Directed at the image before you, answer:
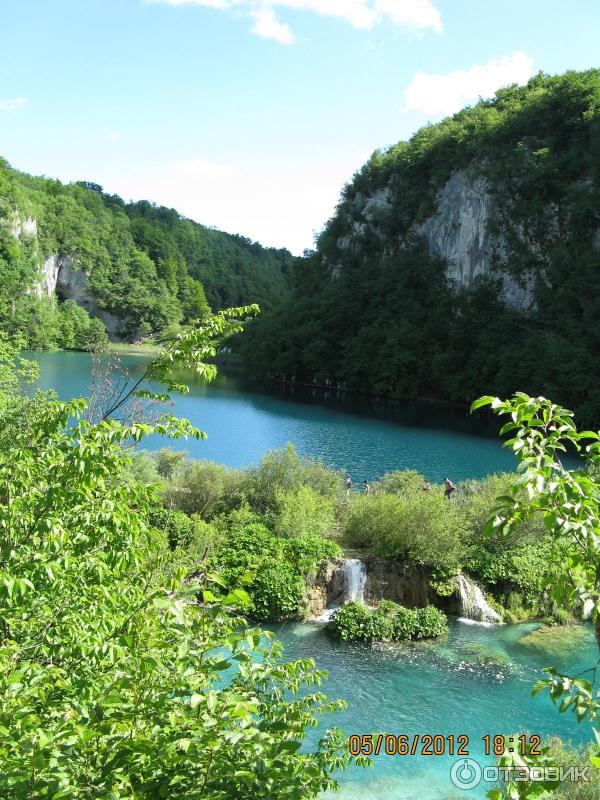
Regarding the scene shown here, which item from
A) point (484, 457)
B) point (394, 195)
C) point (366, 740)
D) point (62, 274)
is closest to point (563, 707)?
point (366, 740)

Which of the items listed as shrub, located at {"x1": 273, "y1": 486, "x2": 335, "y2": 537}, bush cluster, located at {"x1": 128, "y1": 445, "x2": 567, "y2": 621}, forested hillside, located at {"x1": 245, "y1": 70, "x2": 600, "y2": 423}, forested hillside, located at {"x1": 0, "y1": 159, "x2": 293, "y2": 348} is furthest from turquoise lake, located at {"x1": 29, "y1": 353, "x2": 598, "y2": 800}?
forested hillside, located at {"x1": 0, "y1": 159, "x2": 293, "y2": 348}

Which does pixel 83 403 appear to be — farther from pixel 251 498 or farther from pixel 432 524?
pixel 251 498

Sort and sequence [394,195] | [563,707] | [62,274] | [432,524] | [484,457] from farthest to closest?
[62,274], [394,195], [484,457], [432,524], [563,707]

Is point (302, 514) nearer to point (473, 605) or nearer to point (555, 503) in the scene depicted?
point (473, 605)

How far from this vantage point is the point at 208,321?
629 centimetres

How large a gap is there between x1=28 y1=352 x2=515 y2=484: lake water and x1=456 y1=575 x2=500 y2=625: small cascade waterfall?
7.12 metres

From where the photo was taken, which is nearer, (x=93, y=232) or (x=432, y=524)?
(x=432, y=524)

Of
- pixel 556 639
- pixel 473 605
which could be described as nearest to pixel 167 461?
pixel 473 605

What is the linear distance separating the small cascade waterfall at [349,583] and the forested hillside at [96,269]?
205 feet

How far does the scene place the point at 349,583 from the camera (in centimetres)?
1652

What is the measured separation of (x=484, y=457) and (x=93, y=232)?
332 ft

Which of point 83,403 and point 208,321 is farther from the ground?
point 208,321

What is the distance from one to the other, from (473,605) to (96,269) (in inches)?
4322

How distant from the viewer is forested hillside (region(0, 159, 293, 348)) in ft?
305
